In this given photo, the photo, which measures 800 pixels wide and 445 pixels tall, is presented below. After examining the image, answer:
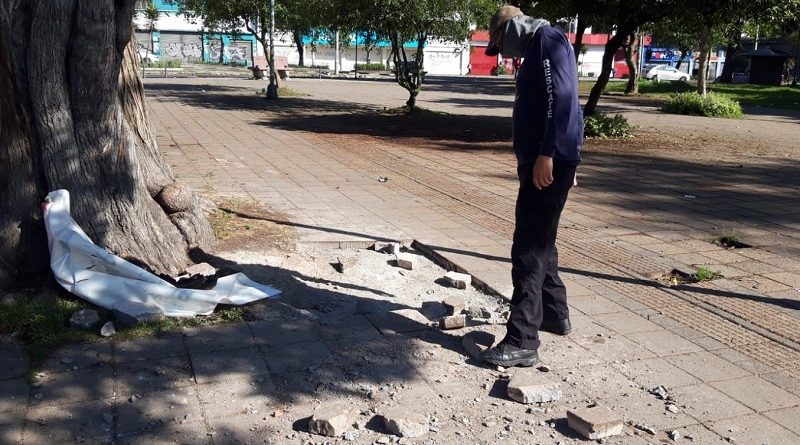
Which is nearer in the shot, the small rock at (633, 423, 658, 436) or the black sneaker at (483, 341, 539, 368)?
the small rock at (633, 423, 658, 436)

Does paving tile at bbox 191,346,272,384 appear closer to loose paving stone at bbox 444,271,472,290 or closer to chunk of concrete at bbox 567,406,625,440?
chunk of concrete at bbox 567,406,625,440

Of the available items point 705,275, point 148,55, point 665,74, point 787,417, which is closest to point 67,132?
point 787,417

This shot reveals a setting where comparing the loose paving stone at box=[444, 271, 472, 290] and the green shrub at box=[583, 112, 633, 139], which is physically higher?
the green shrub at box=[583, 112, 633, 139]

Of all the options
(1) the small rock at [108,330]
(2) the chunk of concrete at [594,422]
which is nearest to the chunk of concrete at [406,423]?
(2) the chunk of concrete at [594,422]

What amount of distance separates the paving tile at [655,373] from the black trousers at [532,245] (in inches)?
20.9

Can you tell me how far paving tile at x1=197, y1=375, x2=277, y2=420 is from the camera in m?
3.60

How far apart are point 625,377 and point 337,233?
11.5ft

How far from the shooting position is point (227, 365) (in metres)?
4.09

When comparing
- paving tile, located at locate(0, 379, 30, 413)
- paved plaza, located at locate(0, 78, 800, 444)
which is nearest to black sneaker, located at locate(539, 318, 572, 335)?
paved plaza, located at locate(0, 78, 800, 444)

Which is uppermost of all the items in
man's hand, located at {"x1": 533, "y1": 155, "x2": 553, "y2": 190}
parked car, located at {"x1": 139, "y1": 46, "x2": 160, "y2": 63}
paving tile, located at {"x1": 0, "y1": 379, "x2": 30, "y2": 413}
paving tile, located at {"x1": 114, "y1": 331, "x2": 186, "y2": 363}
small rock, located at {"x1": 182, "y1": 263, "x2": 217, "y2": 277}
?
parked car, located at {"x1": 139, "y1": 46, "x2": 160, "y2": 63}

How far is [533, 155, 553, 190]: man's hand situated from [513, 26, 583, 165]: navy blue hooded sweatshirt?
4 centimetres

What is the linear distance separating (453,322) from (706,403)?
5.06 ft

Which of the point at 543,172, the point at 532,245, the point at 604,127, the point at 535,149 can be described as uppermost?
the point at 535,149

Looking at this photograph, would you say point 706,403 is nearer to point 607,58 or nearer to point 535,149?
point 535,149
